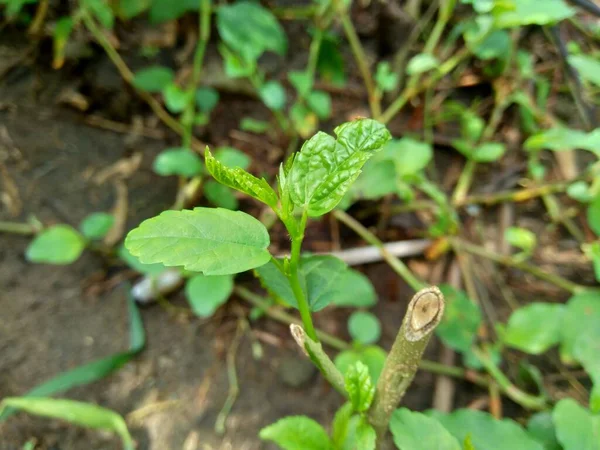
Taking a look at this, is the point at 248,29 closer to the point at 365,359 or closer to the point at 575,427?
the point at 365,359

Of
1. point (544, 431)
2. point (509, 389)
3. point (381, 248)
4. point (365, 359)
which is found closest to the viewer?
point (544, 431)

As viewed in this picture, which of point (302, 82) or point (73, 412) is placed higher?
point (302, 82)

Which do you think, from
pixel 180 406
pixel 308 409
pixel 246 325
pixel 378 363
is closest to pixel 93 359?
pixel 180 406

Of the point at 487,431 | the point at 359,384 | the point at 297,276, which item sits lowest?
the point at 487,431

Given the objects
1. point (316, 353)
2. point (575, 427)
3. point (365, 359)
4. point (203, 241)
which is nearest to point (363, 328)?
point (365, 359)

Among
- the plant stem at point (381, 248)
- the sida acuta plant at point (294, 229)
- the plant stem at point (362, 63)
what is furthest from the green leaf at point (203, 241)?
the plant stem at point (362, 63)

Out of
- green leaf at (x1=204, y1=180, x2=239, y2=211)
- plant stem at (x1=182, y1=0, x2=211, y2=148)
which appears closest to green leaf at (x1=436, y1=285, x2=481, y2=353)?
green leaf at (x1=204, y1=180, x2=239, y2=211)

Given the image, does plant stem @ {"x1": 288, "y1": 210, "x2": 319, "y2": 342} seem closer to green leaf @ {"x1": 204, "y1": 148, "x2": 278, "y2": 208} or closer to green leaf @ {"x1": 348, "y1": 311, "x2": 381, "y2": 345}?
green leaf @ {"x1": 204, "y1": 148, "x2": 278, "y2": 208}
